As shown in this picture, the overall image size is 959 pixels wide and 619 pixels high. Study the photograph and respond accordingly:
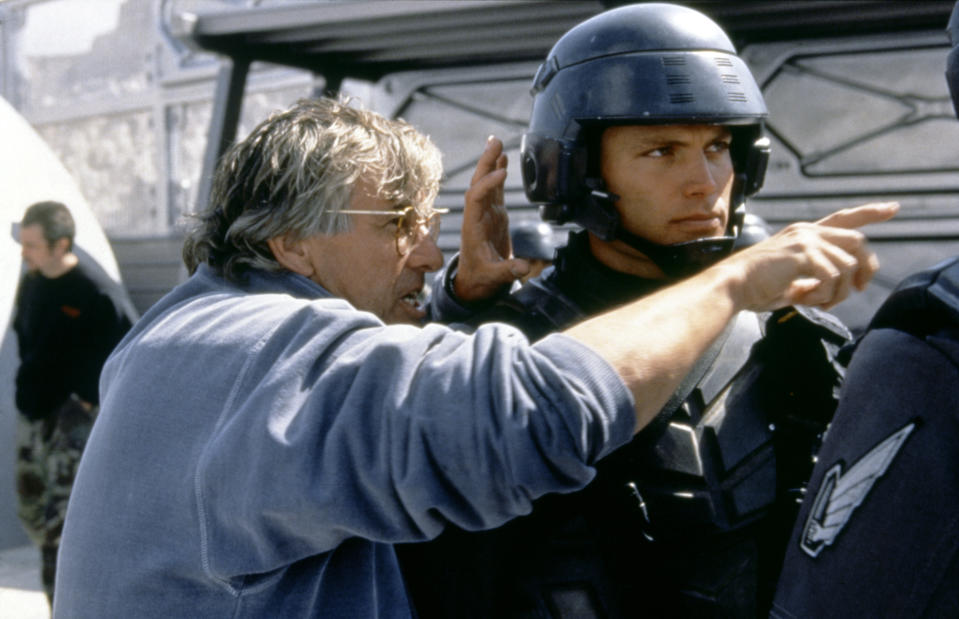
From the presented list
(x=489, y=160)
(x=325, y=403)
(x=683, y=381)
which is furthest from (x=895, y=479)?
(x=489, y=160)

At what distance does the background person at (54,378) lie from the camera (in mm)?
3717

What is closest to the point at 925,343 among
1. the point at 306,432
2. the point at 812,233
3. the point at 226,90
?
the point at 812,233

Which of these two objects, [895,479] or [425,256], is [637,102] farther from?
[895,479]

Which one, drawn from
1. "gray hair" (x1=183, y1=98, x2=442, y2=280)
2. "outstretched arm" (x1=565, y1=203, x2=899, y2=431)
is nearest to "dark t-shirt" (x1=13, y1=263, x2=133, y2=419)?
"gray hair" (x1=183, y1=98, x2=442, y2=280)

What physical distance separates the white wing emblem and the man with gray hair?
0.21 m

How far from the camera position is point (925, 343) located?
3.14ft

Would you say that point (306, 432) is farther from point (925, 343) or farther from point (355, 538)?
point (925, 343)

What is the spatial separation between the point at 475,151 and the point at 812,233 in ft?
12.0

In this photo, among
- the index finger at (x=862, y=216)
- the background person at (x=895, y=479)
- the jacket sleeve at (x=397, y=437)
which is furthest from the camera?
the index finger at (x=862, y=216)

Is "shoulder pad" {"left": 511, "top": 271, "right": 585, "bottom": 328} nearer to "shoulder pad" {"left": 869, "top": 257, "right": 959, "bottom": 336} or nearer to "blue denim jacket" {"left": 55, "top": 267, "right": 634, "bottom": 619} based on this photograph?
"blue denim jacket" {"left": 55, "top": 267, "right": 634, "bottom": 619}

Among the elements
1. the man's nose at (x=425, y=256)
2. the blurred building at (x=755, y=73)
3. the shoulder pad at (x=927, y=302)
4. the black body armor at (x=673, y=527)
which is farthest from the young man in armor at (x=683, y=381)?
the blurred building at (x=755, y=73)

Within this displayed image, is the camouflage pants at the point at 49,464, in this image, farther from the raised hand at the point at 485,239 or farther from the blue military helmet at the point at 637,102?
the blue military helmet at the point at 637,102

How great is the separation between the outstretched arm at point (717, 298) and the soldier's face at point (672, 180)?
39cm

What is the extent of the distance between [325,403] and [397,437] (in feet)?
0.34
